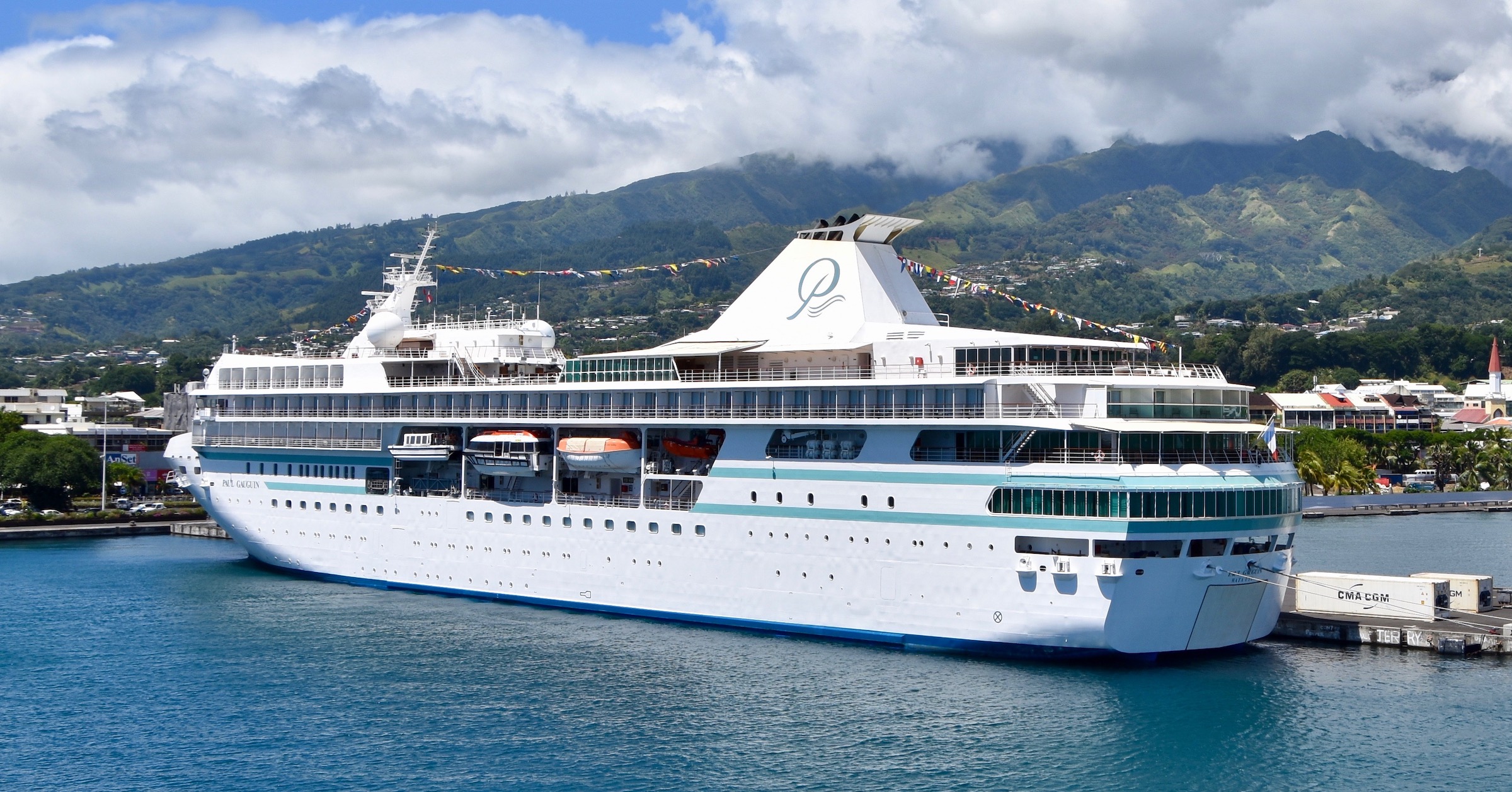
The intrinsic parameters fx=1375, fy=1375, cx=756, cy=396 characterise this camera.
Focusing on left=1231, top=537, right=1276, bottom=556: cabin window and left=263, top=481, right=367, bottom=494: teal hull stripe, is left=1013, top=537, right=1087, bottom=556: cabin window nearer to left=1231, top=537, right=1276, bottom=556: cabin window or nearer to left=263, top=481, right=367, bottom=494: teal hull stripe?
left=1231, top=537, right=1276, bottom=556: cabin window

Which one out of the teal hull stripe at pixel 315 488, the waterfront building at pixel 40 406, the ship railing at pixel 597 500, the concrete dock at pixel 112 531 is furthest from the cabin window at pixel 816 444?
the waterfront building at pixel 40 406

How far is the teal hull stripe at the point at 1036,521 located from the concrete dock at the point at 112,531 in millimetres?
36413

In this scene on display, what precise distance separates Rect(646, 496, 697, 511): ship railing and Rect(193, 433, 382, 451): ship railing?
31.8 ft

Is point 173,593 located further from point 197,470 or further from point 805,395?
point 805,395

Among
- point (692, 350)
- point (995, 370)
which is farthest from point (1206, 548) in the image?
point (692, 350)

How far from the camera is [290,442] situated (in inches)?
1590

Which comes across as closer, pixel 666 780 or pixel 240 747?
pixel 666 780

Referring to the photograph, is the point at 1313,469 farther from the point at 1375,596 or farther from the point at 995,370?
the point at 995,370

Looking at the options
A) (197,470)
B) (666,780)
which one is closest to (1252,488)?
(666,780)

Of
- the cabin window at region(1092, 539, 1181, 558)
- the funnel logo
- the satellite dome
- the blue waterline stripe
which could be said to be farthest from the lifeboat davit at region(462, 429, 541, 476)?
the cabin window at region(1092, 539, 1181, 558)

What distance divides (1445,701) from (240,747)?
22.0 metres

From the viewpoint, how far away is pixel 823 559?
29656 mm

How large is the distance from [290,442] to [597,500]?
11.7m

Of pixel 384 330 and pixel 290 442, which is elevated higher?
pixel 384 330
